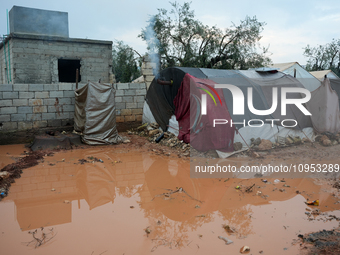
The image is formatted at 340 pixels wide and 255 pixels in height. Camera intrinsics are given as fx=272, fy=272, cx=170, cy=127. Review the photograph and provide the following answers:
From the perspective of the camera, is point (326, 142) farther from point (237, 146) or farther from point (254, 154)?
point (237, 146)

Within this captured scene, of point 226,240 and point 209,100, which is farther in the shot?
point 209,100

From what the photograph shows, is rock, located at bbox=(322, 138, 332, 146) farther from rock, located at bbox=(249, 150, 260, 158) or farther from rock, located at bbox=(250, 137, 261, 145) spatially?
rock, located at bbox=(249, 150, 260, 158)

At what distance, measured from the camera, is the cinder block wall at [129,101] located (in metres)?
9.45

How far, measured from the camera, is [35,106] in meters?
8.27

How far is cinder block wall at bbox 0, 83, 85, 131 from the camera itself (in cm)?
791

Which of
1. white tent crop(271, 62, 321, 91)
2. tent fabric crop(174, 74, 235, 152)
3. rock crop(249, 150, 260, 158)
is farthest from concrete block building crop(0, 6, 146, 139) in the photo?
white tent crop(271, 62, 321, 91)

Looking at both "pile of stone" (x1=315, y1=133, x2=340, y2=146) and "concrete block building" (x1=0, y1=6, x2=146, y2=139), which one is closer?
"pile of stone" (x1=315, y1=133, x2=340, y2=146)

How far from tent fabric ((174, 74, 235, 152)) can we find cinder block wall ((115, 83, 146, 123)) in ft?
6.90

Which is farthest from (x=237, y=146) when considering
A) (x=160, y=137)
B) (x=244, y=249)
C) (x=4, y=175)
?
(x=4, y=175)

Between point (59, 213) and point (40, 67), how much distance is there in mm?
9940

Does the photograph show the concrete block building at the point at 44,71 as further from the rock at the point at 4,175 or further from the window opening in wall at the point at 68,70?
the rock at the point at 4,175

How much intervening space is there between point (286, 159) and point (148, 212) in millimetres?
4270

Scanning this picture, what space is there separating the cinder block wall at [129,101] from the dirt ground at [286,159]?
0.69 m

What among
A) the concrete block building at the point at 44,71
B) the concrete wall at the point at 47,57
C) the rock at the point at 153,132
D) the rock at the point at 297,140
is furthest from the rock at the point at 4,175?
the concrete wall at the point at 47,57
